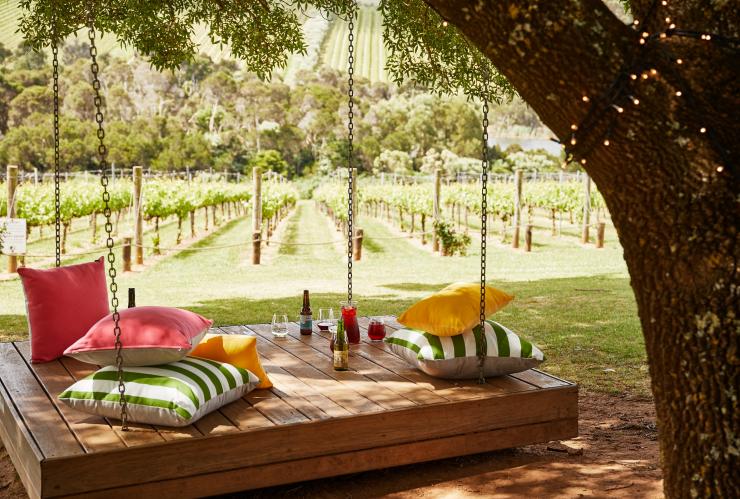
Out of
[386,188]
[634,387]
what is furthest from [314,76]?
[634,387]

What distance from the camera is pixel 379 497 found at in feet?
10.1

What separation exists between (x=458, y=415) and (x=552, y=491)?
0.45 meters

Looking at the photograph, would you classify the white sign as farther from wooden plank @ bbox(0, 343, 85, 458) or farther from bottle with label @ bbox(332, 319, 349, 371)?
bottle with label @ bbox(332, 319, 349, 371)

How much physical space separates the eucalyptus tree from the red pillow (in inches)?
102

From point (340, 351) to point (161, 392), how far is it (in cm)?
101

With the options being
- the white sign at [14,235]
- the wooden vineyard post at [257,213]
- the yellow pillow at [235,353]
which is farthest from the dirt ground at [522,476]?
the wooden vineyard post at [257,213]

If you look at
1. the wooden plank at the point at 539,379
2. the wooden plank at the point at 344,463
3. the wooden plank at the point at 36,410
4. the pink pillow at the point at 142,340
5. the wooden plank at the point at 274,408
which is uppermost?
the pink pillow at the point at 142,340

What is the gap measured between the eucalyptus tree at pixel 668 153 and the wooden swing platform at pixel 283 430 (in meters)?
1.35

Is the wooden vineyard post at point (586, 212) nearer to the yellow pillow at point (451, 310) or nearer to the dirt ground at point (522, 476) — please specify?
the dirt ground at point (522, 476)

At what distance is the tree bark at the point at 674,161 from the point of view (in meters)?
1.78

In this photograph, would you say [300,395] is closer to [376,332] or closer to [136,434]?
Result: [136,434]

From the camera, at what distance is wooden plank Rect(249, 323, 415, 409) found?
3.23 m

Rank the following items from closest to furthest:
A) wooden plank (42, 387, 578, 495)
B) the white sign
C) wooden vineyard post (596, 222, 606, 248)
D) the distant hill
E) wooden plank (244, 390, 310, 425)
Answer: wooden plank (42, 387, 578, 495) → wooden plank (244, 390, 310, 425) → the white sign → wooden vineyard post (596, 222, 606, 248) → the distant hill

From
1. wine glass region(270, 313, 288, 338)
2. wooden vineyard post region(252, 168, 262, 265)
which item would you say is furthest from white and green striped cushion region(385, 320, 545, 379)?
wooden vineyard post region(252, 168, 262, 265)
